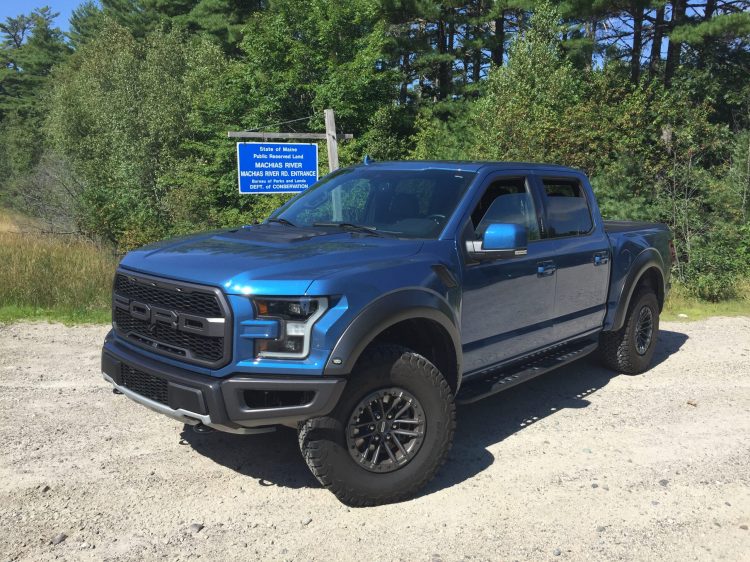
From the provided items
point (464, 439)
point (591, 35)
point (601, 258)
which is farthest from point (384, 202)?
point (591, 35)

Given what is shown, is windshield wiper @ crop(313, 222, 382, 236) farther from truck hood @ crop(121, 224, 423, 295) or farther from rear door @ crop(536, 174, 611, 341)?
rear door @ crop(536, 174, 611, 341)

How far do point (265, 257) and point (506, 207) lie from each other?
6.52ft

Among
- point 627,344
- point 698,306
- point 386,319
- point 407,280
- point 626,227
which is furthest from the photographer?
point 698,306

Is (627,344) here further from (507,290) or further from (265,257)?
(265,257)

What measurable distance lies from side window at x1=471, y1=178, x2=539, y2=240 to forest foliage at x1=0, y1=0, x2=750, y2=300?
7.69 m

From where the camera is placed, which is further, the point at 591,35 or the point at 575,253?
the point at 591,35

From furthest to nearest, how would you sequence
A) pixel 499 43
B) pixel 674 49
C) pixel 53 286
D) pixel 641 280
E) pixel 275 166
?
pixel 499 43, pixel 674 49, pixel 275 166, pixel 53 286, pixel 641 280

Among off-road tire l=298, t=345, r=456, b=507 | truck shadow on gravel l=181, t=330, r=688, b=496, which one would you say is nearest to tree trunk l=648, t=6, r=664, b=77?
truck shadow on gravel l=181, t=330, r=688, b=496

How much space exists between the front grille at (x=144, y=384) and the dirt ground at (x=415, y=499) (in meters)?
0.63

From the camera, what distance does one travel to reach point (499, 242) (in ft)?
12.8

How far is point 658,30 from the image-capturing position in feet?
68.4

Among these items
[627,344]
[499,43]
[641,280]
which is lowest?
[627,344]

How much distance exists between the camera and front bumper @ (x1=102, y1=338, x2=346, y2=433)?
10.1 feet

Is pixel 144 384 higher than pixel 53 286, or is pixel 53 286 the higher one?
pixel 144 384
